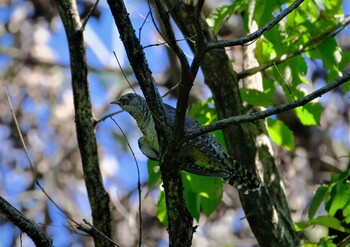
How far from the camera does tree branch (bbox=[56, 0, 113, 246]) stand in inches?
179

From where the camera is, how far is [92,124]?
185 inches

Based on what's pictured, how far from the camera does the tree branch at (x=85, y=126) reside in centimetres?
456

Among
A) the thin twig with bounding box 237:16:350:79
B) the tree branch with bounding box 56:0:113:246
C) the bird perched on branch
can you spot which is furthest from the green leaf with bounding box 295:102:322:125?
the tree branch with bounding box 56:0:113:246

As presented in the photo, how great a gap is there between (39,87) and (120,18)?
7.44 m

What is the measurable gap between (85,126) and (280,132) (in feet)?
5.89

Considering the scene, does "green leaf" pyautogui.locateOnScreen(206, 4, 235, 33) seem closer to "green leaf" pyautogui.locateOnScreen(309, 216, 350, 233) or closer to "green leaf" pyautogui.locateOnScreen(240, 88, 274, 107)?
"green leaf" pyautogui.locateOnScreen(240, 88, 274, 107)

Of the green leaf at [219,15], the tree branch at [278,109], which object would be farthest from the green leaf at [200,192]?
the tree branch at [278,109]

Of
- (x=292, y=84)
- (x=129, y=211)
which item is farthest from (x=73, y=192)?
(x=292, y=84)

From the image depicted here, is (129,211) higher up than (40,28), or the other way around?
(40,28)

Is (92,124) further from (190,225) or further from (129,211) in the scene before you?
(129,211)

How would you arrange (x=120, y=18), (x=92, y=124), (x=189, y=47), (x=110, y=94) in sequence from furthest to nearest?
(x=110, y=94)
(x=189, y=47)
(x=92, y=124)
(x=120, y=18)

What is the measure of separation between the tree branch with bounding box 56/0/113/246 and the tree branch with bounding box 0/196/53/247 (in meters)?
0.92

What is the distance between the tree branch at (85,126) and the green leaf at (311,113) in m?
1.72

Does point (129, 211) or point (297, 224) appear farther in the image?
point (129, 211)
